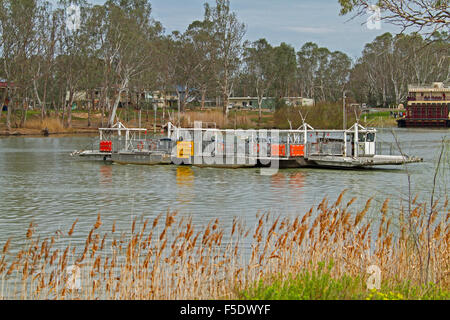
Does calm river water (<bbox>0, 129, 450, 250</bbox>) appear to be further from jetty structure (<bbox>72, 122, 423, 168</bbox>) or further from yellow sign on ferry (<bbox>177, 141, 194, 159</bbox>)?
yellow sign on ferry (<bbox>177, 141, 194, 159</bbox>)

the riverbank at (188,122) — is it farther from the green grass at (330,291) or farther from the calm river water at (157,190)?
the green grass at (330,291)

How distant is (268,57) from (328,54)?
1620 inches

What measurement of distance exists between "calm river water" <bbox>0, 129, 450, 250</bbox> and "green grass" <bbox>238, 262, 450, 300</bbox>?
724cm

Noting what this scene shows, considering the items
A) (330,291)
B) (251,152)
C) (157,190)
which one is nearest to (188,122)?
(251,152)

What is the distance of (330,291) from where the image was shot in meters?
8.87

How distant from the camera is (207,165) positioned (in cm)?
4219

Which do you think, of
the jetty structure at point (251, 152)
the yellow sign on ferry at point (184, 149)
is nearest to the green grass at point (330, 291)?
the jetty structure at point (251, 152)

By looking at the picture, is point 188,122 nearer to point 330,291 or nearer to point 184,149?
point 184,149

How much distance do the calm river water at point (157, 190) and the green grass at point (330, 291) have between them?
7242 millimetres

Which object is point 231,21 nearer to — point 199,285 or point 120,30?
point 120,30

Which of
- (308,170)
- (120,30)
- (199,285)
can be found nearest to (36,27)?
(120,30)

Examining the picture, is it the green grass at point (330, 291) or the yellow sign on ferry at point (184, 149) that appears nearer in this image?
the green grass at point (330, 291)

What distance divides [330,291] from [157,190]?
73.6ft

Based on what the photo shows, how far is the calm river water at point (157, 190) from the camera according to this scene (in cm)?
2259
